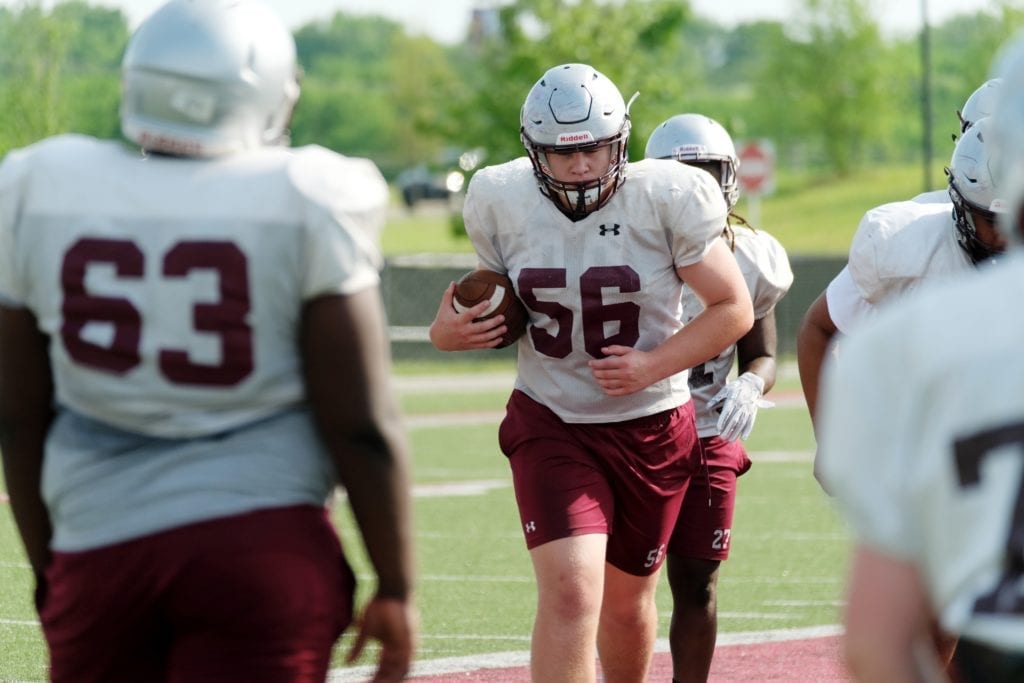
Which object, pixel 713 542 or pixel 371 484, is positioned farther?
pixel 713 542

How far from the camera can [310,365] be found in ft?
9.20

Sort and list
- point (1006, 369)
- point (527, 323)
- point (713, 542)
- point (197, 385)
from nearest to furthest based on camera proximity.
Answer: point (1006, 369), point (197, 385), point (527, 323), point (713, 542)

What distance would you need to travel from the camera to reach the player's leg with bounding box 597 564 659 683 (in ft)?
16.5

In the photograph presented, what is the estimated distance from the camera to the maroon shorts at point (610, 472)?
15.5ft

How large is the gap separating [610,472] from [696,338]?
1.39ft

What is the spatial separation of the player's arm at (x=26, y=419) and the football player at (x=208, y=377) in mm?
57

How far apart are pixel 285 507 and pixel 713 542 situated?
2.70 meters

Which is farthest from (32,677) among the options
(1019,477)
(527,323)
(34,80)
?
(34,80)

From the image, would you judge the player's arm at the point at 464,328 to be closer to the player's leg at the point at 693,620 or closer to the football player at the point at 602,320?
the football player at the point at 602,320

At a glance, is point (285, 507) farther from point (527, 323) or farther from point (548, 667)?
point (527, 323)

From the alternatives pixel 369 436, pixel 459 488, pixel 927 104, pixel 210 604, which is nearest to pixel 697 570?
pixel 369 436

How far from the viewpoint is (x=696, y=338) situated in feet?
15.5

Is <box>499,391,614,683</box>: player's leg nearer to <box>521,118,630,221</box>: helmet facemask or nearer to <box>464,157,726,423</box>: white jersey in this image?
<box>464,157,726,423</box>: white jersey

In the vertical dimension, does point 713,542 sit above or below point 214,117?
below
